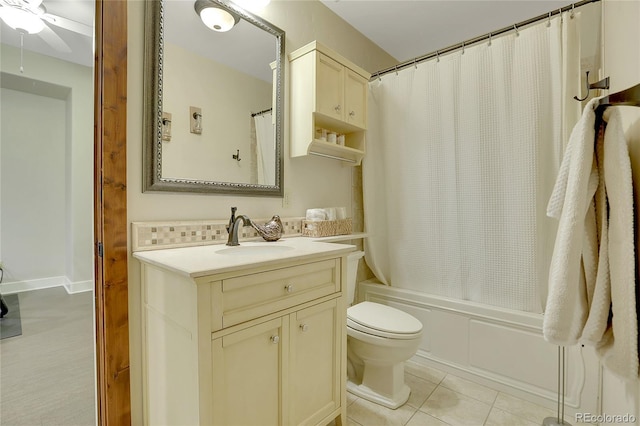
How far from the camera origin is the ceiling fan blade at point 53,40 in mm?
2207

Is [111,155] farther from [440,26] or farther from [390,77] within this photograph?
[440,26]

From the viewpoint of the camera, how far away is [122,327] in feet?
4.00

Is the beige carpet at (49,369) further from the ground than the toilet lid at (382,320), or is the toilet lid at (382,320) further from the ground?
the toilet lid at (382,320)

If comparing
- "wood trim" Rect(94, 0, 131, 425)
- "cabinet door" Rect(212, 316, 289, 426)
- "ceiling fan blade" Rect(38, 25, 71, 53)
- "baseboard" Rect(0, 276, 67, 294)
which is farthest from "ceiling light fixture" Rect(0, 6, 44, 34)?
A: "baseboard" Rect(0, 276, 67, 294)

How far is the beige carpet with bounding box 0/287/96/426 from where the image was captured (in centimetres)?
149

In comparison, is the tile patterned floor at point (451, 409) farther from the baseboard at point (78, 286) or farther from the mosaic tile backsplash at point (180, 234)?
the baseboard at point (78, 286)

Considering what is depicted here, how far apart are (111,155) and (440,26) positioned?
256 centimetres

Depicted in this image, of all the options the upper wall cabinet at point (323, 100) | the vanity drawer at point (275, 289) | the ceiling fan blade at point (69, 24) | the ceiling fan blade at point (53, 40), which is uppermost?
the ceiling fan blade at point (53, 40)

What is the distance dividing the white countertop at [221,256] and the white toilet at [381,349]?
0.52 m

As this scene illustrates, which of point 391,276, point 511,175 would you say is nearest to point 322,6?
point 511,175

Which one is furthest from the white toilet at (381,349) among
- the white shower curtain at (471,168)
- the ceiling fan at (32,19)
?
the ceiling fan at (32,19)

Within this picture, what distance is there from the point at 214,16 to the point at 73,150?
8.82ft

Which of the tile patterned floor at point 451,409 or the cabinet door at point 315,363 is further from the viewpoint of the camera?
the tile patterned floor at point 451,409

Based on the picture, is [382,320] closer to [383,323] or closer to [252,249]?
[383,323]
